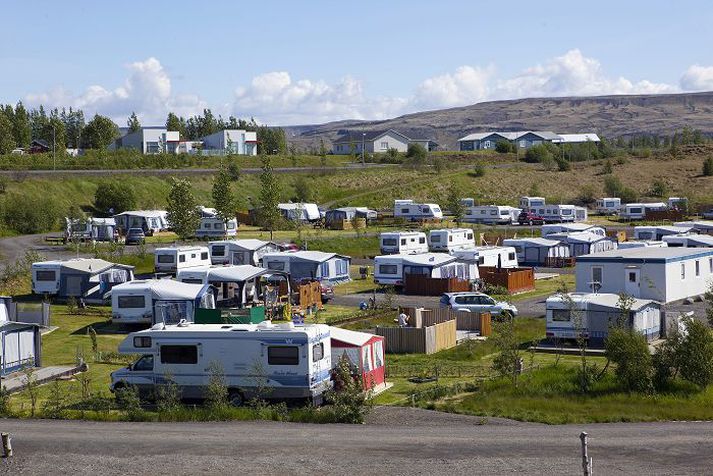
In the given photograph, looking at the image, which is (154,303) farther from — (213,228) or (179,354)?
(213,228)

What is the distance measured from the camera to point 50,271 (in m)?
42.4

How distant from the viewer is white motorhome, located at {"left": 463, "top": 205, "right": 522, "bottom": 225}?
260ft

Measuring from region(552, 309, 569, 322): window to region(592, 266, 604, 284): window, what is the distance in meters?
9.04

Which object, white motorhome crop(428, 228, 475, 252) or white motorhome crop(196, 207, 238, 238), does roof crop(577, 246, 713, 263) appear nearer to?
white motorhome crop(428, 228, 475, 252)

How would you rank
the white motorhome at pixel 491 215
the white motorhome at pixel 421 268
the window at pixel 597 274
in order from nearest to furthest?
the window at pixel 597 274 → the white motorhome at pixel 421 268 → the white motorhome at pixel 491 215

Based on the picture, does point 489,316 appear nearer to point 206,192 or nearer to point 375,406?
point 375,406

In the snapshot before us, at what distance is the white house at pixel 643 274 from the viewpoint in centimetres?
3903

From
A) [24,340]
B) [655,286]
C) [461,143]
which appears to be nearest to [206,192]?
[655,286]

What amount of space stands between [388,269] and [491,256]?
6.21 meters

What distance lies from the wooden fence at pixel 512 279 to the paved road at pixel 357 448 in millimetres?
23420

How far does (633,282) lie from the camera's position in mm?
39375

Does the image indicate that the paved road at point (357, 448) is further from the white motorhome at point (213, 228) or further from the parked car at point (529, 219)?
the parked car at point (529, 219)

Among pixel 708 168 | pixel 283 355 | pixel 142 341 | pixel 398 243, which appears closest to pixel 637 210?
pixel 708 168

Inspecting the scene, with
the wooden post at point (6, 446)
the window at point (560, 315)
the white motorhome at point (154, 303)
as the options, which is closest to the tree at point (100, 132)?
the white motorhome at point (154, 303)
